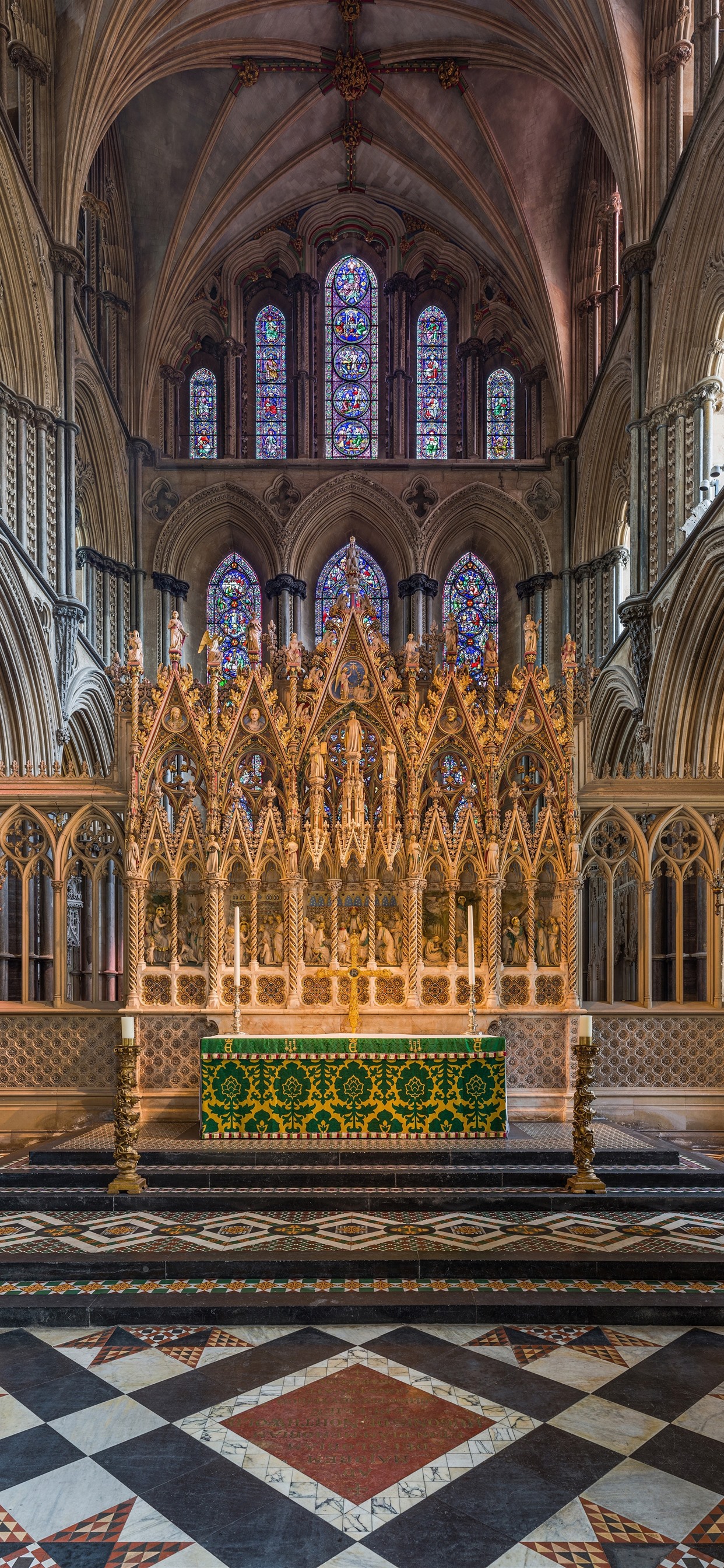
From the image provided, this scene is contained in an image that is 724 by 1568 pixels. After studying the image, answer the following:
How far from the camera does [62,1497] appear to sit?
3.94 metres

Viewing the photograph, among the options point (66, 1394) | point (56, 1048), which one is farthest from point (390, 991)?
point (66, 1394)

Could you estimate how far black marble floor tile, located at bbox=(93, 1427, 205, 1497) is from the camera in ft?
13.3

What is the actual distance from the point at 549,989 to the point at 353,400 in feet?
57.7

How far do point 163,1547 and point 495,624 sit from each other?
21.6m

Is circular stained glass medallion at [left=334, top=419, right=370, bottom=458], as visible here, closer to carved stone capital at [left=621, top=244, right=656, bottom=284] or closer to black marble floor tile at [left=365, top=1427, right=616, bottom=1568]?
carved stone capital at [left=621, top=244, right=656, bottom=284]

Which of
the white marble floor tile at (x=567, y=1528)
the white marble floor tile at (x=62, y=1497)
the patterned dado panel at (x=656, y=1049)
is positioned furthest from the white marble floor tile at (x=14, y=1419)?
the patterned dado panel at (x=656, y=1049)

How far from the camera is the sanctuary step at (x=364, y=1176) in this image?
24.3ft

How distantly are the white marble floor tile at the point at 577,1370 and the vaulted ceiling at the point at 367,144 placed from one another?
19.2 m

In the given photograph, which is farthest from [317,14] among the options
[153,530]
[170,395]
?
[153,530]

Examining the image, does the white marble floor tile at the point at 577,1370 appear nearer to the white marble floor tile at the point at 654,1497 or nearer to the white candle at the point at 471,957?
the white marble floor tile at the point at 654,1497

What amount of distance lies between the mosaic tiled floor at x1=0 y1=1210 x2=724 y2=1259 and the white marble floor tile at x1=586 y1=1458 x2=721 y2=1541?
2.06 meters

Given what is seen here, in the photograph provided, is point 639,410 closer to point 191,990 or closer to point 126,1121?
point 191,990

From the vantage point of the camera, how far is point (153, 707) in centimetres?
971

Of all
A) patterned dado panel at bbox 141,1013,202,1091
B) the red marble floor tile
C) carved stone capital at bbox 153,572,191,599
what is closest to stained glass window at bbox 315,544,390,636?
carved stone capital at bbox 153,572,191,599
